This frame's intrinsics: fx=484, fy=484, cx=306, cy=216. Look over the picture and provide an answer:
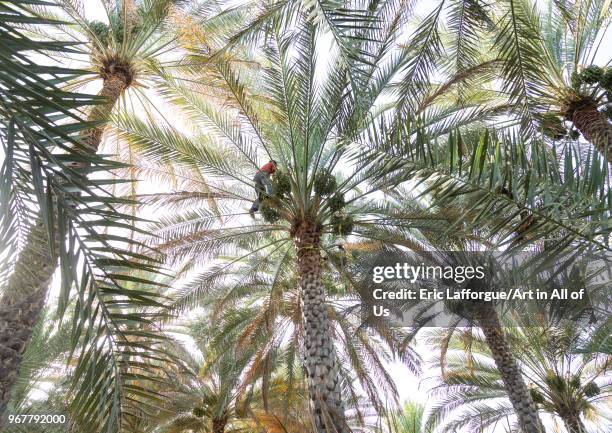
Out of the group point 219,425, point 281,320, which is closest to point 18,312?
point 281,320

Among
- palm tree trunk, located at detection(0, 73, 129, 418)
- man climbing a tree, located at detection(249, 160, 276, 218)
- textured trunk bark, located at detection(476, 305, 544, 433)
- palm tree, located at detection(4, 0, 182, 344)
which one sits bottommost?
palm tree trunk, located at detection(0, 73, 129, 418)

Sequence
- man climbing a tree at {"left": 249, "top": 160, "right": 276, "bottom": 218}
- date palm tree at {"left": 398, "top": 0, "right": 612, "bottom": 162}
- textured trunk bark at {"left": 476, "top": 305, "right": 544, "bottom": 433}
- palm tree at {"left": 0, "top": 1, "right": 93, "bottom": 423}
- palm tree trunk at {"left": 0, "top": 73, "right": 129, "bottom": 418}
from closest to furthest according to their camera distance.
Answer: palm tree at {"left": 0, "top": 1, "right": 93, "bottom": 423}
palm tree trunk at {"left": 0, "top": 73, "right": 129, "bottom": 418}
date palm tree at {"left": 398, "top": 0, "right": 612, "bottom": 162}
man climbing a tree at {"left": 249, "top": 160, "right": 276, "bottom": 218}
textured trunk bark at {"left": 476, "top": 305, "right": 544, "bottom": 433}

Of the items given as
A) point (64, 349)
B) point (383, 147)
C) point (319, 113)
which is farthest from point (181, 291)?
point (383, 147)

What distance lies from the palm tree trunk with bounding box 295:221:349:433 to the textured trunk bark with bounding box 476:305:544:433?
3.81m

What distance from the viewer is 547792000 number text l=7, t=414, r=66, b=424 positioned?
7.07 m

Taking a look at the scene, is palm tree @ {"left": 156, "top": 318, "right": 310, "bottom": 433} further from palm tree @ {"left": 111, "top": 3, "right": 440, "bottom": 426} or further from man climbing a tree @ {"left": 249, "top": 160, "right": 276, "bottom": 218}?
man climbing a tree @ {"left": 249, "top": 160, "right": 276, "bottom": 218}

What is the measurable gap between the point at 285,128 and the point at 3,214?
5681 mm

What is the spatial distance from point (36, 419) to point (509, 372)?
827 centimetres

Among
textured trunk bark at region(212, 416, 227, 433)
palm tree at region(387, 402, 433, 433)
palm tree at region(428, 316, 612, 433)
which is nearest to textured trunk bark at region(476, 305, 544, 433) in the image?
palm tree at region(428, 316, 612, 433)

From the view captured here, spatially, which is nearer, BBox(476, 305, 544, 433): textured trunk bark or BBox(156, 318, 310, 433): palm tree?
BBox(476, 305, 544, 433): textured trunk bark

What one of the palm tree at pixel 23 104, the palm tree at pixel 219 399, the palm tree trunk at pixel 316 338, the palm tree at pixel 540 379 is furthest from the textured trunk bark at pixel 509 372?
the palm tree at pixel 23 104

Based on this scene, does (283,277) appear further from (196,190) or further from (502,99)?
(502,99)

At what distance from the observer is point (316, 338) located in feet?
22.2

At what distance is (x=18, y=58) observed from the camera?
2207 millimetres
